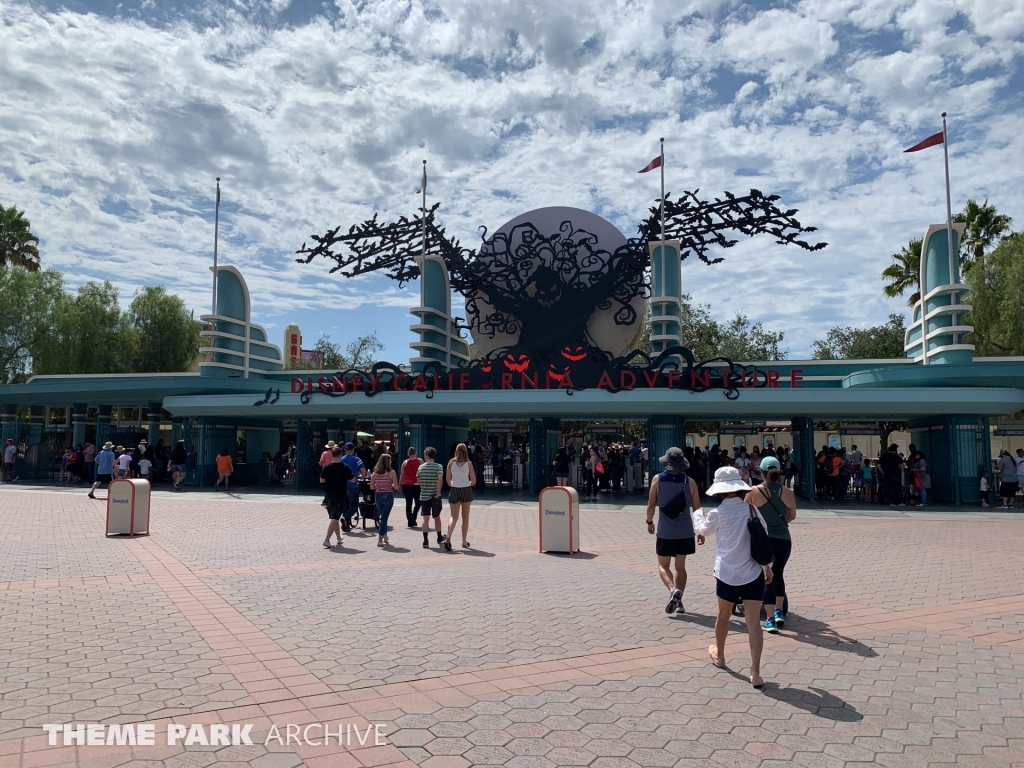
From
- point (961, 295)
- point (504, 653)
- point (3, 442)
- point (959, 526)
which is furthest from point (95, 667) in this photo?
point (3, 442)

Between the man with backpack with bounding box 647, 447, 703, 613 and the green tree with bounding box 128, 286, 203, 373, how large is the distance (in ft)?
147

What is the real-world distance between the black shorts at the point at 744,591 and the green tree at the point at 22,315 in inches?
1667

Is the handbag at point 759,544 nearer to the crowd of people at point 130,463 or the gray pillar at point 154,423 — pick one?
the crowd of people at point 130,463

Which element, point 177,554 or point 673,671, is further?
point 177,554

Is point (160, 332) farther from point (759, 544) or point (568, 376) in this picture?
point (759, 544)

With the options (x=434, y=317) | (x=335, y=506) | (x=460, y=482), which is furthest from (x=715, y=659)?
(x=434, y=317)

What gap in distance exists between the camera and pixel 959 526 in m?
16.3

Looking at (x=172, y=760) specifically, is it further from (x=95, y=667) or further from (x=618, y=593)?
(x=618, y=593)

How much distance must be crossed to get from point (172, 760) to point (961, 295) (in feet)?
85.1

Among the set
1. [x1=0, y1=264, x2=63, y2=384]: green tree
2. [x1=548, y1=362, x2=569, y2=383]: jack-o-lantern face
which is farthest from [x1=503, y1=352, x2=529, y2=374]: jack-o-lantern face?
[x1=0, y1=264, x2=63, y2=384]: green tree

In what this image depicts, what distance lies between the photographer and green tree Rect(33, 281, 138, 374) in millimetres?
40594

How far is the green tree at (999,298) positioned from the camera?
29000 mm

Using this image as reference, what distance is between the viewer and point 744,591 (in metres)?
5.84

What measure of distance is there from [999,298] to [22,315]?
44.7m
